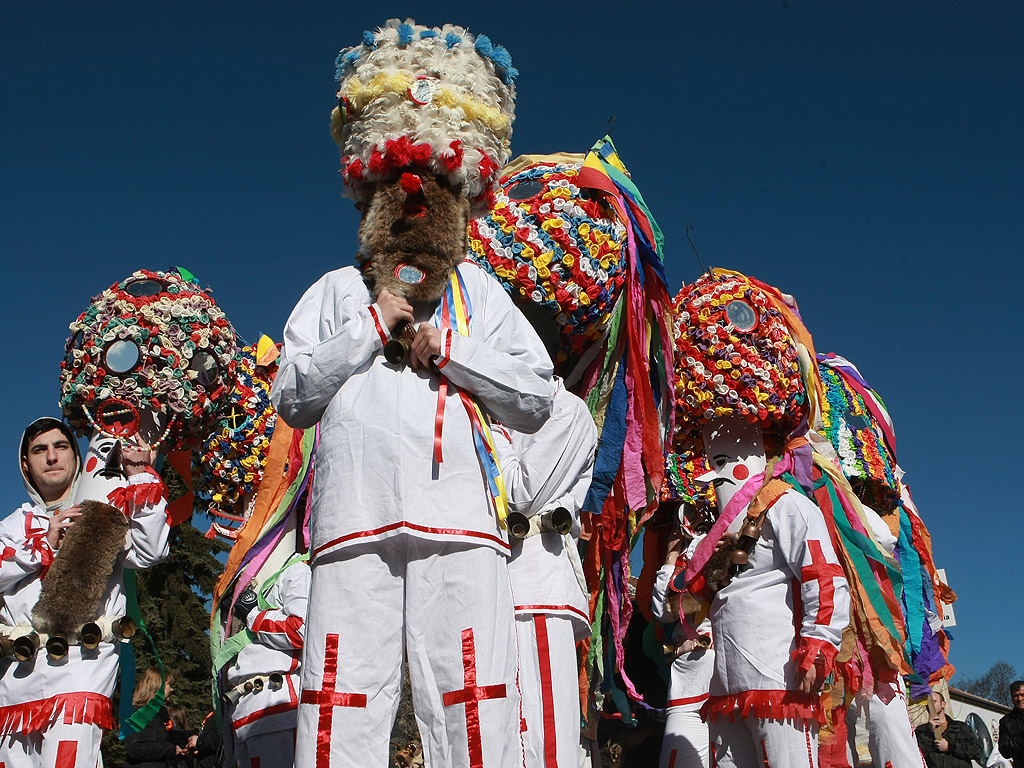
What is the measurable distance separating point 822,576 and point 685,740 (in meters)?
2.00

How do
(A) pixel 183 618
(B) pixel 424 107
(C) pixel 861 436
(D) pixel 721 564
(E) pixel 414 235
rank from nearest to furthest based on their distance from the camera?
(E) pixel 414 235, (B) pixel 424 107, (D) pixel 721 564, (C) pixel 861 436, (A) pixel 183 618

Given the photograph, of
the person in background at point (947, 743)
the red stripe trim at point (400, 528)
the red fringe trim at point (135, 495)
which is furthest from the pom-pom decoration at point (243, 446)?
the person in background at point (947, 743)

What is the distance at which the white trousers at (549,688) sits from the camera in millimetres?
3686

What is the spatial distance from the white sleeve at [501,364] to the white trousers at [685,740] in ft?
11.0

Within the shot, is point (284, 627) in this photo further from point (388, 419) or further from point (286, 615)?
point (388, 419)

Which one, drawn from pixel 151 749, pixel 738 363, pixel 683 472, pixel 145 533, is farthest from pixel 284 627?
pixel 151 749

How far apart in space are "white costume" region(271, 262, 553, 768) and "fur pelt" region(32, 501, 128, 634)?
1.60 meters

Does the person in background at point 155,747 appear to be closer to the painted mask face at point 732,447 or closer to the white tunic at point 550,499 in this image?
the white tunic at point 550,499

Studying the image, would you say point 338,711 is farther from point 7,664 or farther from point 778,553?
point 778,553

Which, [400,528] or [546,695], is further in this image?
[546,695]

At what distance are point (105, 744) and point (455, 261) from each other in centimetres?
1441

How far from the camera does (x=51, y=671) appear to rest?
13.5 ft

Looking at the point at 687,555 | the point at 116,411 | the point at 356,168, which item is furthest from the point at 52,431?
the point at 687,555

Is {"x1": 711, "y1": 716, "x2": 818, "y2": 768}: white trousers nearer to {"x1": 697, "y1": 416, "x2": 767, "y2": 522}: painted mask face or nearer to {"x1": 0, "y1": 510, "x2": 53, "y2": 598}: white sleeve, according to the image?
{"x1": 697, "y1": 416, "x2": 767, "y2": 522}: painted mask face
